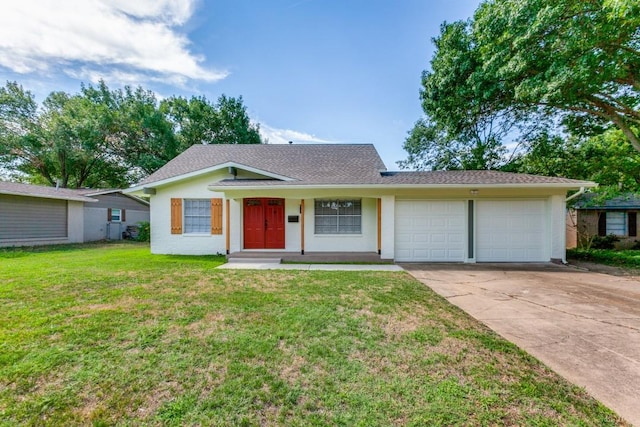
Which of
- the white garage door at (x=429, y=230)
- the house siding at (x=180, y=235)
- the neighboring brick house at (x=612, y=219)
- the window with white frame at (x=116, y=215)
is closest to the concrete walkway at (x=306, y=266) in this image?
the white garage door at (x=429, y=230)

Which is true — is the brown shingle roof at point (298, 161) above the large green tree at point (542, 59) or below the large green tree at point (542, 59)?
below

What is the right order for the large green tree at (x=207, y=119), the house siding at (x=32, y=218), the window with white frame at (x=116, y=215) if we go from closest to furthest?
the house siding at (x=32, y=218) < the window with white frame at (x=116, y=215) < the large green tree at (x=207, y=119)

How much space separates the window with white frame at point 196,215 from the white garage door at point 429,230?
7314 mm

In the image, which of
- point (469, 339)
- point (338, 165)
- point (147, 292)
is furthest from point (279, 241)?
point (469, 339)

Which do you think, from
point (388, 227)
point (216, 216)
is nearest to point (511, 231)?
point (388, 227)

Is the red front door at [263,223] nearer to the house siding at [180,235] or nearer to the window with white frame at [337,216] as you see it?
the house siding at [180,235]

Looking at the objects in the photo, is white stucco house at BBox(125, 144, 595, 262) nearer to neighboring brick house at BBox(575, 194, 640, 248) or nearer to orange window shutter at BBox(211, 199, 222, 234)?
orange window shutter at BBox(211, 199, 222, 234)

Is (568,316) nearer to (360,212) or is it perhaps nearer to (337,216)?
(360,212)

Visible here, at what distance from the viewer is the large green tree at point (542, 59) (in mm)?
6957

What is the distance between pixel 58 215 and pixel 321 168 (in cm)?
1449

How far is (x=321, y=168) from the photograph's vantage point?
443 inches

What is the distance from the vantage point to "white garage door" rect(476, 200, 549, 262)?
8922mm

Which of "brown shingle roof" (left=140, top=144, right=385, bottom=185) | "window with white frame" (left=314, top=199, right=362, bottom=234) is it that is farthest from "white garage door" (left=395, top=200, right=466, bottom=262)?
"brown shingle roof" (left=140, top=144, right=385, bottom=185)

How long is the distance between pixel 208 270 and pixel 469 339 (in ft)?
21.5
